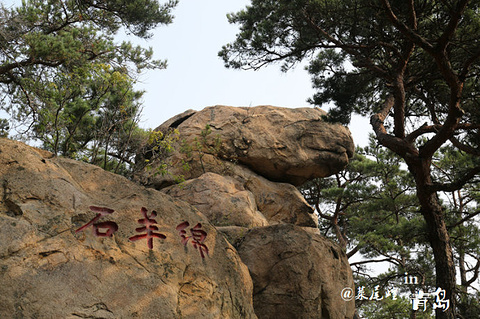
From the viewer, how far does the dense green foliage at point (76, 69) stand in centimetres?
769

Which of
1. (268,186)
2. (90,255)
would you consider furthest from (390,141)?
(90,255)

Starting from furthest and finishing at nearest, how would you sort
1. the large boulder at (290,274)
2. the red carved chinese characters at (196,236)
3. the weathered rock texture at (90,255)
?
the large boulder at (290,274) < the red carved chinese characters at (196,236) < the weathered rock texture at (90,255)

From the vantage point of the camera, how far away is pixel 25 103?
9.02m

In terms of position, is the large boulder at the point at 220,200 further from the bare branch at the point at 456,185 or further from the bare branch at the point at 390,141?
the bare branch at the point at 456,185

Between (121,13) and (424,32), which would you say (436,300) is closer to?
(424,32)

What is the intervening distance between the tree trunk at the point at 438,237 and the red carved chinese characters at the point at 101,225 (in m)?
5.64

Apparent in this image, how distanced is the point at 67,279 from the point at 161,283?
2.93 feet

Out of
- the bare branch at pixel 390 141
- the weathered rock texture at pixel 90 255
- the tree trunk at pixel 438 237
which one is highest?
the bare branch at pixel 390 141

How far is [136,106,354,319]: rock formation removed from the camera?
6.51 m

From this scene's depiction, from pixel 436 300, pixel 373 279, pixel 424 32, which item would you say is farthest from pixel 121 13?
pixel 373 279

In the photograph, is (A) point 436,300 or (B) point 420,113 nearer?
(A) point 436,300

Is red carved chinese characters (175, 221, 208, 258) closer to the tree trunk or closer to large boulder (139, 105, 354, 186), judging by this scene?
the tree trunk

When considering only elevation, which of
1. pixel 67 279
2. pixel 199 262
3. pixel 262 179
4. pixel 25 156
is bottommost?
pixel 67 279

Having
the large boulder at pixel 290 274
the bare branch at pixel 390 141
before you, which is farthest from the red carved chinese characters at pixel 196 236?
the bare branch at pixel 390 141
